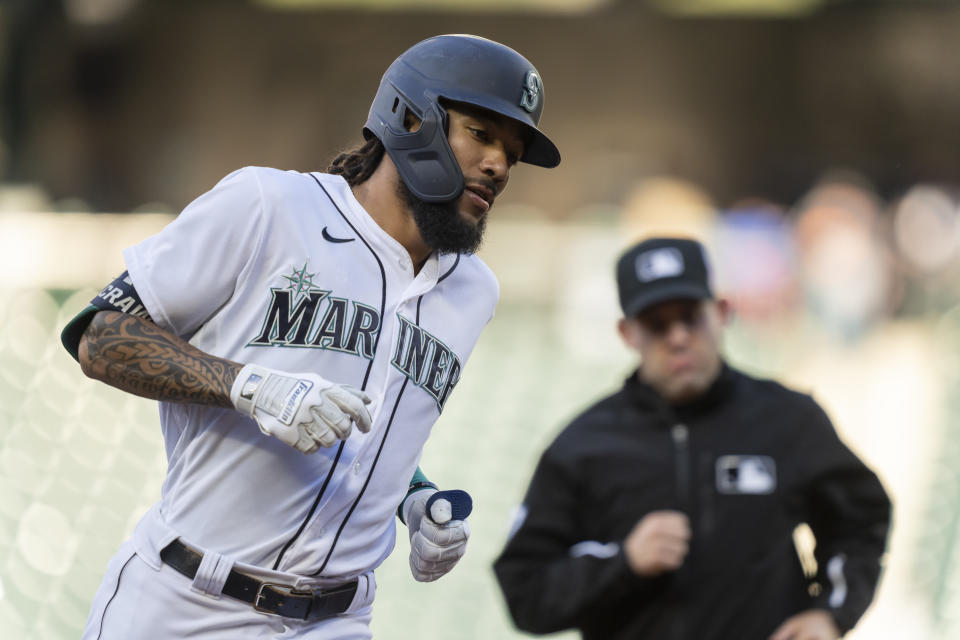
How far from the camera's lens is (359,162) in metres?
2.61

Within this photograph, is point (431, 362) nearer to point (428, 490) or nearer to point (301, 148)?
point (428, 490)

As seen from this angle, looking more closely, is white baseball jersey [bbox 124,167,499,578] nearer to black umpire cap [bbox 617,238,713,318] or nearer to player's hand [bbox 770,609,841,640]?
black umpire cap [bbox 617,238,713,318]

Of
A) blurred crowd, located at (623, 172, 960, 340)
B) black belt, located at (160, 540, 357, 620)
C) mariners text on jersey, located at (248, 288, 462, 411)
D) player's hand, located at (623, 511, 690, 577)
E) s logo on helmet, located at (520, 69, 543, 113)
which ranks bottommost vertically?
black belt, located at (160, 540, 357, 620)

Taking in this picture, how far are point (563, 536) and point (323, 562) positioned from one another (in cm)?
80

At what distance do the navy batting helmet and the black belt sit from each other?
819 mm

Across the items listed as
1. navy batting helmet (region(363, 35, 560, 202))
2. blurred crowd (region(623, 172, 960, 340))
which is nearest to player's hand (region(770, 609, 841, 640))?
navy batting helmet (region(363, 35, 560, 202))

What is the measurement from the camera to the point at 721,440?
9.28 feet

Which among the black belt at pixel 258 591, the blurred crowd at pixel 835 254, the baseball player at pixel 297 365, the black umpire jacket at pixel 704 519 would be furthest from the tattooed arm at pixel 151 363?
the blurred crowd at pixel 835 254

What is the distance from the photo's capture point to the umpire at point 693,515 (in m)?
2.71

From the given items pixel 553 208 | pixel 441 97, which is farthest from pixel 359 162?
pixel 553 208

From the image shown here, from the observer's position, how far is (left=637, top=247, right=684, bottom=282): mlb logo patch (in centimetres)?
300

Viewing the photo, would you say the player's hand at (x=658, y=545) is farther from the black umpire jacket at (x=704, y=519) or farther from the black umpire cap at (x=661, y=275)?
the black umpire cap at (x=661, y=275)

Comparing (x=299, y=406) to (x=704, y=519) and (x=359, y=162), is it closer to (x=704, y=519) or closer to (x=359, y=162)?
(x=359, y=162)

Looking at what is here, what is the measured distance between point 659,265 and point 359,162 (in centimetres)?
86
